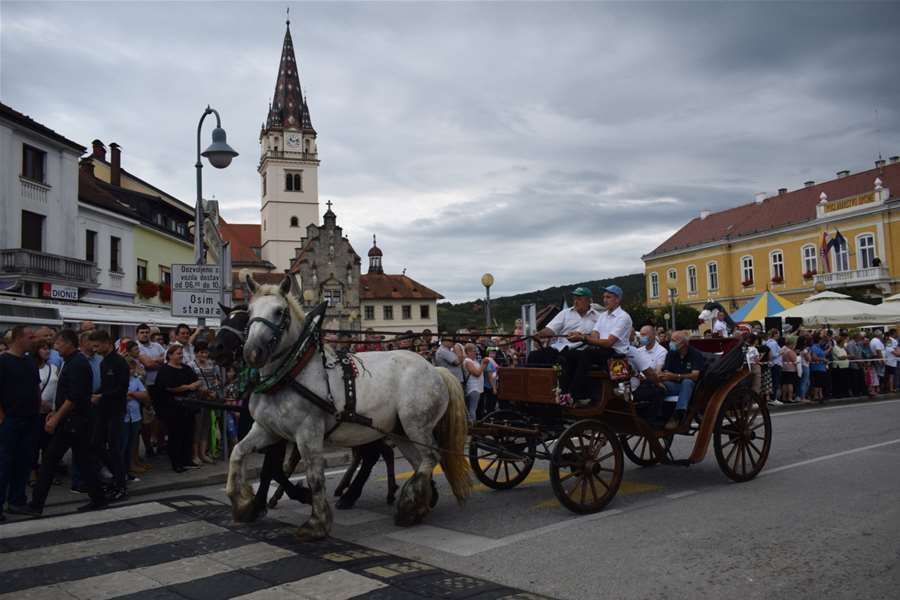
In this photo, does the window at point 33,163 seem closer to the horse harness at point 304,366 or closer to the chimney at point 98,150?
the chimney at point 98,150

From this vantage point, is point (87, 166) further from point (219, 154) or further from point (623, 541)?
point (623, 541)

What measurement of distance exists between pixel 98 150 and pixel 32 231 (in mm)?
18302

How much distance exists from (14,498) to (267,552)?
129 inches

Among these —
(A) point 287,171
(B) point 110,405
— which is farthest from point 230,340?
(A) point 287,171

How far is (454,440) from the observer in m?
6.81

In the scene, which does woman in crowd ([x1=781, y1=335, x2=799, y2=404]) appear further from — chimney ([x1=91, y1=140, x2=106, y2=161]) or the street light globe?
chimney ([x1=91, y1=140, x2=106, y2=161])

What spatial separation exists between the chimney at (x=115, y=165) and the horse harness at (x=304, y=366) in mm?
40930

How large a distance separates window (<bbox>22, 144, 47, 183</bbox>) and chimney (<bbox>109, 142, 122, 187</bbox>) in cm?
1449

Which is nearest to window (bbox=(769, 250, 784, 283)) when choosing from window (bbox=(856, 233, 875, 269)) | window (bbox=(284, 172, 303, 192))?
window (bbox=(856, 233, 875, 269))

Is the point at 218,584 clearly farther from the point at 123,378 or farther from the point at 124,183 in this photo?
the point at 124,183

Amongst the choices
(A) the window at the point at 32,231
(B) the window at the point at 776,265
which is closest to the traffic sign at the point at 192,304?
(A) the window at the point at 32,231

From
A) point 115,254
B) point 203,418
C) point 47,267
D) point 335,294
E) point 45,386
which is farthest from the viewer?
point 335,294

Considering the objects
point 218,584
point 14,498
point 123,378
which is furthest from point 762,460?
point 14,498

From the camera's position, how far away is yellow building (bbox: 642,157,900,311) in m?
43.3
